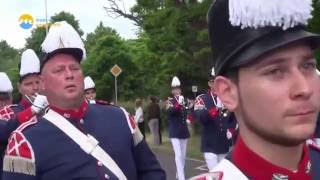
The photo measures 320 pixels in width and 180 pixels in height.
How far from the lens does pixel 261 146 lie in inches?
103

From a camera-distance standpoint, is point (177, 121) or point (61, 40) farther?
point (177, 121)

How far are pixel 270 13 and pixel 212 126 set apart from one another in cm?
922

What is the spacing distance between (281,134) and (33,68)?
17.1 ft

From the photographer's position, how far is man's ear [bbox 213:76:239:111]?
2.65 meters

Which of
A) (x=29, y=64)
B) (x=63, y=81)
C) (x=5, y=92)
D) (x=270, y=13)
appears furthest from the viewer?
(x=5, y=92)

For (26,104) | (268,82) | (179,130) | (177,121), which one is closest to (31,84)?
(26,104)

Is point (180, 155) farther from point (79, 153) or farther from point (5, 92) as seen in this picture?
point (79, 153)

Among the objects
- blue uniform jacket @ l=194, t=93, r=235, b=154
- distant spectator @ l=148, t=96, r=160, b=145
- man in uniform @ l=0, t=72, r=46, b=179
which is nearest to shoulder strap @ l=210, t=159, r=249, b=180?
man in uniform @ l=0, t=72, r=46, b=179

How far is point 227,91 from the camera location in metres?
2.69

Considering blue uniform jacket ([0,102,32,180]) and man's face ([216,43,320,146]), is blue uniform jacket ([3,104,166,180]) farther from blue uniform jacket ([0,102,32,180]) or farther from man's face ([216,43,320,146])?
man's face ([216,43,320,146])

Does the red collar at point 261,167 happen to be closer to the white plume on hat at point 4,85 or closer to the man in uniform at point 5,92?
the man in uniform at point 5,92

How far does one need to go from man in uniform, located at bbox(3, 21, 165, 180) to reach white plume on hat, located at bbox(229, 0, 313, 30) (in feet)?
7.27

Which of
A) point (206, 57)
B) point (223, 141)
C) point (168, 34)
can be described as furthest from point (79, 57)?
point (168, 34)

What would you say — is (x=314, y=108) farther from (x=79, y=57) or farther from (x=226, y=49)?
→ (x=79, y=57)
